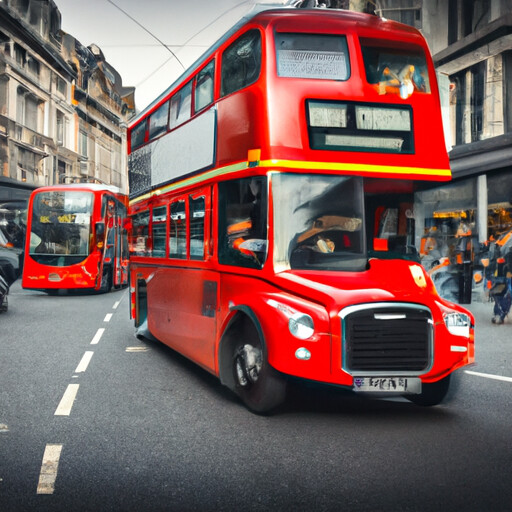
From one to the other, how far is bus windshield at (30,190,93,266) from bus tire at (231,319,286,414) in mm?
14673

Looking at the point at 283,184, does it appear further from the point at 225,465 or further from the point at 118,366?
the point at 118,366

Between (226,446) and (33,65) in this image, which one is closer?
(226,446)

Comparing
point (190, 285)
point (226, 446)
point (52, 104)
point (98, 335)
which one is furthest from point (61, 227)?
point (52, 104)

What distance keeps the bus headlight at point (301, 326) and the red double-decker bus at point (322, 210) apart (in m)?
0.01

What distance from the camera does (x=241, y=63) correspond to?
6664 mm

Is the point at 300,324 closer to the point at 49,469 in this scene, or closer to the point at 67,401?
the point at 49,469

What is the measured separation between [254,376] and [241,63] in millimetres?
2791

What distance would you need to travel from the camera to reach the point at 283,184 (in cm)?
600

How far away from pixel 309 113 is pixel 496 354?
17.5 feet

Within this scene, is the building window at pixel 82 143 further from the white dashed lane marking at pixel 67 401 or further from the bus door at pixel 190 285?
the white dashed lane marking at pixel 67 401

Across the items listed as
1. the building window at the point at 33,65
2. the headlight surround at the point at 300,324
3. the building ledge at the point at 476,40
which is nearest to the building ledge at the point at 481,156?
the building ledge at the point at 476,40

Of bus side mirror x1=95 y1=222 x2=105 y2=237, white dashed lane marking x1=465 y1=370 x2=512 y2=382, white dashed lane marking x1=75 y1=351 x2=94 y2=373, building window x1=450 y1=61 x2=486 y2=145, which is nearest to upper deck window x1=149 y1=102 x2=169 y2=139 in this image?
white dashed lane marking x1=75 y1=351 x2=94 y2=373

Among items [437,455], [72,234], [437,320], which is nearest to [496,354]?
[437,320]

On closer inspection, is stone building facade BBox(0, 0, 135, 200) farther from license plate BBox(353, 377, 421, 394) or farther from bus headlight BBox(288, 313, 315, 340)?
license plate BBox(353, 377, 421, 394)
